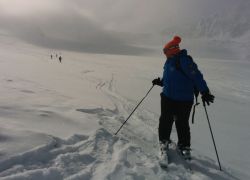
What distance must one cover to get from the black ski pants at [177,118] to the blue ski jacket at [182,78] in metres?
0.10

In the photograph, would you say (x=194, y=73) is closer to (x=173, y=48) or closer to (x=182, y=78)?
(x=182, y=78)

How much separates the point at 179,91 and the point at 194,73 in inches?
15.7

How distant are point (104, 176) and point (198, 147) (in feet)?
9.68

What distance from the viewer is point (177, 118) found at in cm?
478

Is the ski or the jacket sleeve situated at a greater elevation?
the jacket sleeve

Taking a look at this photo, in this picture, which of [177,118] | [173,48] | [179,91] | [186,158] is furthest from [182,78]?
[186,158]

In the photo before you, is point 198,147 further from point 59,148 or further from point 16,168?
point 16,168

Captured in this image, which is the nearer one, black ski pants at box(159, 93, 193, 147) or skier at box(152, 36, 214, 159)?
skier at box(152, 36, 214, 159)

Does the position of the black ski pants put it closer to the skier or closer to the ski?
the skier

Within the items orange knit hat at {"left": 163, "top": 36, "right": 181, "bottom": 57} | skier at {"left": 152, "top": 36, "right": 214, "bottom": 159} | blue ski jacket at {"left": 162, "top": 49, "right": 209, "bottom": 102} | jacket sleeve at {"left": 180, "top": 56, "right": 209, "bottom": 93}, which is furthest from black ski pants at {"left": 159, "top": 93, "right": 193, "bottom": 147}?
orange knit hat at {"left": 163, "top": 36, "right": 181, "bottom": 57}

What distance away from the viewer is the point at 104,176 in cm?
352

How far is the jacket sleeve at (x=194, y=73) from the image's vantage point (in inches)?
173

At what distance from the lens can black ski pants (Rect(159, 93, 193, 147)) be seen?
469 cm

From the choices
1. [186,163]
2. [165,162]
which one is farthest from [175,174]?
[186,163]
